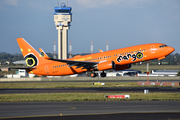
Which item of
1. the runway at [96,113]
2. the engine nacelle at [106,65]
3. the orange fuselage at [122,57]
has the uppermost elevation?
the orange fuselage at [122,57]

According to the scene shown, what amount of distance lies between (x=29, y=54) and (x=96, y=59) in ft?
50.4

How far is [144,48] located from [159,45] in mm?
2791

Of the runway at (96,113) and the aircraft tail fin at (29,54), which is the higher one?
→ the aircraft tail fin at (29,54)

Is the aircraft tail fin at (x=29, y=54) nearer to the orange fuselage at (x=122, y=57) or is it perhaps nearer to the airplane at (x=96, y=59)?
the airplane at (x=96, y=59)

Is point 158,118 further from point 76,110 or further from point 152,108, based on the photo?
point 76,110

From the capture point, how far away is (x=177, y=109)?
97.0ft

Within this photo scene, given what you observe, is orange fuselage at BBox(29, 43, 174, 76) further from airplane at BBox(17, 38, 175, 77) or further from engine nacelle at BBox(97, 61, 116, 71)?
engine nacelle at BBox(97, 61, 116, 71)

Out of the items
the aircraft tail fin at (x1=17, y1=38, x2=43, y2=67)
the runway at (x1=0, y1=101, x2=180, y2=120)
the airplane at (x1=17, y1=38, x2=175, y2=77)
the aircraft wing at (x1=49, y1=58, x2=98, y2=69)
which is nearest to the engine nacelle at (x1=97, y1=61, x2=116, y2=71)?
the airplane at (x1=17, y1=38, x2=175, y2=77)

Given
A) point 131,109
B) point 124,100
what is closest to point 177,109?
point 131,109

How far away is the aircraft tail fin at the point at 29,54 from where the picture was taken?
193ft

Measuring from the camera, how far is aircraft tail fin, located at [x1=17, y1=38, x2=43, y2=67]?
58.7 meters

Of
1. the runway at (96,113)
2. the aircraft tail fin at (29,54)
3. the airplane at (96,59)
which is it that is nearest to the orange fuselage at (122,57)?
the airplane at (96,59)

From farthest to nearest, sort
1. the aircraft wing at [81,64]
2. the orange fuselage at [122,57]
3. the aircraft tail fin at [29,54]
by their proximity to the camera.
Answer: the aircraft tail fin at [29,54] → the aircraft wing at [81,64] → the orange fuselage at [122,57]

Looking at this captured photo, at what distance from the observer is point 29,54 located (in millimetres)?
58844
